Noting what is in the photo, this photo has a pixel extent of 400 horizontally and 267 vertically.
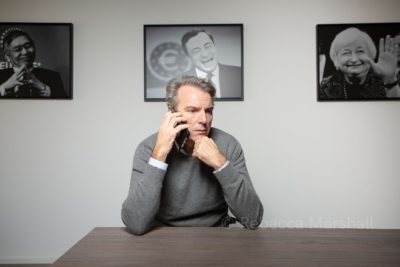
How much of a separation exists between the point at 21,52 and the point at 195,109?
1.73m

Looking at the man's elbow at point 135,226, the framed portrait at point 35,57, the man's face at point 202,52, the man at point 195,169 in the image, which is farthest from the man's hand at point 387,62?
the framed portrait at point 35,57

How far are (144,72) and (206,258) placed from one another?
187cm

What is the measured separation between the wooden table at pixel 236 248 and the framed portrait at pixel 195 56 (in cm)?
149

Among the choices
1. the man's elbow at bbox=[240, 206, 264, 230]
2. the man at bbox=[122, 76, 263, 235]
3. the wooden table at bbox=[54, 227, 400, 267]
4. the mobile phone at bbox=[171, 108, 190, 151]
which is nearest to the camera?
the wooden table at bbox=[54, 227, 400, 267]

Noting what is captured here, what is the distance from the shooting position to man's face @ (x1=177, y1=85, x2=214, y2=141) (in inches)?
61.3

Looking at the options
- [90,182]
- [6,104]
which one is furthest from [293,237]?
[6,104]

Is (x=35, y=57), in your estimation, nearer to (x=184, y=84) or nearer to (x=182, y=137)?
(x=184, y=84)

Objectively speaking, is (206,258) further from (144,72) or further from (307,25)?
(307,25)

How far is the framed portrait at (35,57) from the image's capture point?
8.38 ft

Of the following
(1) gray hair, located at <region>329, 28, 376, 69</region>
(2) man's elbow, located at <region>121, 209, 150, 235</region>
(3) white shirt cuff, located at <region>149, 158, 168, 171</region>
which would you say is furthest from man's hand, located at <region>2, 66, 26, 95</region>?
(1) gray hair, located at <region>329, 28, 376, 69</region>

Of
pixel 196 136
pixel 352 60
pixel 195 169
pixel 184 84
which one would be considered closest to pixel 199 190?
pixel 195 169

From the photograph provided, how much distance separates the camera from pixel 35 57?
2555 mm

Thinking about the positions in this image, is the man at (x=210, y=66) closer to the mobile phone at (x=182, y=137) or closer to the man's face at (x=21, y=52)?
the mobile phone at (x=182, y=137)

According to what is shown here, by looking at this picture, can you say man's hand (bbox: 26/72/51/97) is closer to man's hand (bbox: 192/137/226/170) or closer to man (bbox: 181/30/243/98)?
man (bbox: 181/30/243/98)
